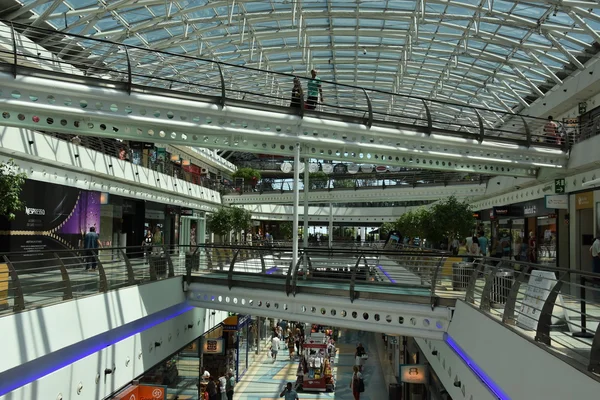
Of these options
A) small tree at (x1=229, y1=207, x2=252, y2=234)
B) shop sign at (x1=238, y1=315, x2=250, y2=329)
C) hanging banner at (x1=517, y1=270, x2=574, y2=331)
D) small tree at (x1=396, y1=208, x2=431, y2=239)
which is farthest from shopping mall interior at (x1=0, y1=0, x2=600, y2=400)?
shop sign at (x1=238, y1=315, x2=250, y2=329)

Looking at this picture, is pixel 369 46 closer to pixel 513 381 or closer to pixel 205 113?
pixel 205 113

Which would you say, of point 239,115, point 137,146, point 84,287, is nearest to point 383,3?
point 137,146

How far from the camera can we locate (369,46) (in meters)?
31.9

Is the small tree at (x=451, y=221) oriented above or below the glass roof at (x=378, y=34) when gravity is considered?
below

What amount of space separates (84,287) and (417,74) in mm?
29994

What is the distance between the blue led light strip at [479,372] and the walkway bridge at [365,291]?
1.02ft

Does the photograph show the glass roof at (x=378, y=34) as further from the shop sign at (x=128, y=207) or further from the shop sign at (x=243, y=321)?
the shop sign at (x=243, y=321)

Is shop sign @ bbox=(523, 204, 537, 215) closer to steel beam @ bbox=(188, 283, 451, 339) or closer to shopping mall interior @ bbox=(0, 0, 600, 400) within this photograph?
shopping mall interior @ bbox=(0, 0, 600, 400)

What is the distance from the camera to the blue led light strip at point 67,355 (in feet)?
28.5

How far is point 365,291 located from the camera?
1259 cm

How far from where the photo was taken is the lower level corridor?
2117cm

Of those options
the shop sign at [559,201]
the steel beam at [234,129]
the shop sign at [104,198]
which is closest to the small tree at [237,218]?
the shop sign at [104,198]

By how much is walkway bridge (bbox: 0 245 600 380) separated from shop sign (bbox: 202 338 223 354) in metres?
3.23

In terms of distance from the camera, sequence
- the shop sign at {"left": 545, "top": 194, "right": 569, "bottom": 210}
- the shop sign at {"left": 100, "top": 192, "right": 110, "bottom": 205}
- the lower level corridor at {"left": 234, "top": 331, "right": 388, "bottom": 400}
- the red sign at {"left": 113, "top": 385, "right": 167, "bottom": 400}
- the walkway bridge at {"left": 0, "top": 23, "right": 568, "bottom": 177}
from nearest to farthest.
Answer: the walkway bridge at {"left": 0, "top": 23, "right": 568, "bottom": 177}, the red sign at {"left": 113, "top": 385, "right": 167, "bottom": 400}, the shop sign at {"left": 545, "top": 194, "right": 569, "bottom": 210}, the lower level corridor at {"left": 234, "top": 331, "right": 388, "bottom": 400}, the shop sign at {"left": 100, "top": 192, "right": 110, "bottom": 205}
